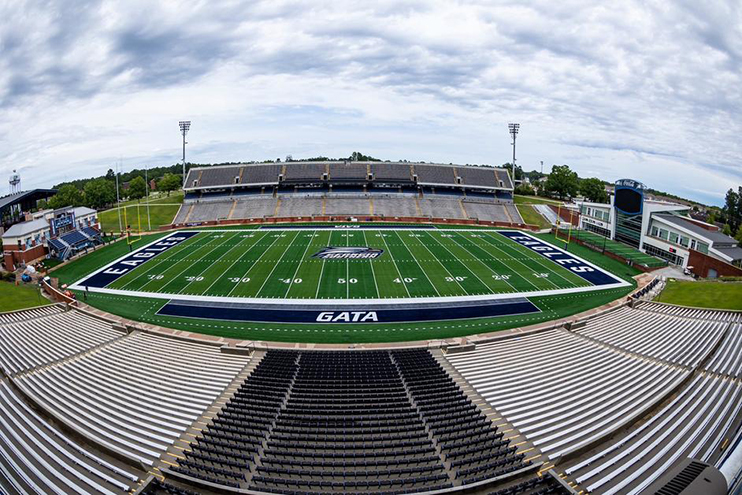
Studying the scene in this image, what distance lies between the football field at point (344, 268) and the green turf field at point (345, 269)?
90 millimetres

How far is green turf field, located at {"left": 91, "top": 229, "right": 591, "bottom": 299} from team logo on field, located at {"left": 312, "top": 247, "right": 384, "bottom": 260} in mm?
775

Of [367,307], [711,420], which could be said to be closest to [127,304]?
[367,307]

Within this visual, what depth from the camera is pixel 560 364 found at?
19891 mm

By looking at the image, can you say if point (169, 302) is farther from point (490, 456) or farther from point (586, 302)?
point (586, 302)

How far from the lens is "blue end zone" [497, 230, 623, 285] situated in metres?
39.8

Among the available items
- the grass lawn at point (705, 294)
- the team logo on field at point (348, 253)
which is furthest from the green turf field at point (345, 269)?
the grass lawn at point (705, 294)

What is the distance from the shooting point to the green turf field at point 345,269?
35.8 metres

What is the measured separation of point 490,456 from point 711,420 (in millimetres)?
7867

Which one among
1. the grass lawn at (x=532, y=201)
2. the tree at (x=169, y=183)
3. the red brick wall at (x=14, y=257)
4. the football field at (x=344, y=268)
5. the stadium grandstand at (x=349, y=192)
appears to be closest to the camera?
the football field at (x=344, y=268)

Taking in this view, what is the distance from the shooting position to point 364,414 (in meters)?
15.7

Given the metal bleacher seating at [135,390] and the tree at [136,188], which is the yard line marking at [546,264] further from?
the tree at [136,188]

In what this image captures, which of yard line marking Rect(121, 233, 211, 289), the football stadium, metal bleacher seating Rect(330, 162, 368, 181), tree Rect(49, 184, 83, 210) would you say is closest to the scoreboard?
the football stadium

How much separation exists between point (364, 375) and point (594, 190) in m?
84.6

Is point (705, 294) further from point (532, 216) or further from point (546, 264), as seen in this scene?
point (532, 216)
